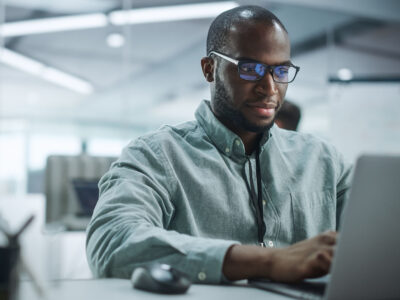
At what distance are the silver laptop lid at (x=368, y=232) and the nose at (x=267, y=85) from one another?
65cm

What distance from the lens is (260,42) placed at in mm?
1322

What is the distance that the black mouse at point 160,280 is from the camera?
0.83 metres

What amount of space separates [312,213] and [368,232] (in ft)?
2.26

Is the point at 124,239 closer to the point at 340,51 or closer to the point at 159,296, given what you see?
the point at 159,296

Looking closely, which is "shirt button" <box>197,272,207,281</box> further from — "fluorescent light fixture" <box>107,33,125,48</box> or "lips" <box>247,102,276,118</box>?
"fluorescent light fixture" <box>107,33,125,48</box>

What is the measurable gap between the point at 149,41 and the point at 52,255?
16.8 feet

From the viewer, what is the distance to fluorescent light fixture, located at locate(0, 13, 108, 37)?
5.18 metres

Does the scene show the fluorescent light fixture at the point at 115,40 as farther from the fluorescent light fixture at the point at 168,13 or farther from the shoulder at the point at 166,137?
the shoulder at the point at 166,137

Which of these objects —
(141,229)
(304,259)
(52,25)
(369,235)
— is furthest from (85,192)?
(52,25)

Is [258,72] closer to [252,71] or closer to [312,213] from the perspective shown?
[252,71]

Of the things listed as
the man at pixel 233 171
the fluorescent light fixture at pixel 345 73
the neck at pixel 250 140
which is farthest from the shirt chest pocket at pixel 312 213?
the fluorescent light fixture at pixel 345 73

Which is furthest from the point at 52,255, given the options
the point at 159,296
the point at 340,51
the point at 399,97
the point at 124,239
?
the point at 340,51

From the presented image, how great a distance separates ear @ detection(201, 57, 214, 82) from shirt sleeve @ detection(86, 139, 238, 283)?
33 centimetres

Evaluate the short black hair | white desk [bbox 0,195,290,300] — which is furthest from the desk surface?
the short black hair
